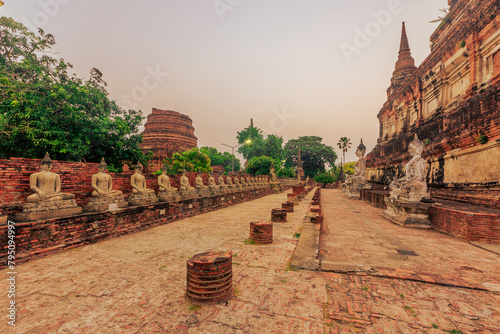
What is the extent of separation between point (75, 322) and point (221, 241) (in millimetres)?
3163

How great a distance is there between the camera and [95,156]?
1368cm

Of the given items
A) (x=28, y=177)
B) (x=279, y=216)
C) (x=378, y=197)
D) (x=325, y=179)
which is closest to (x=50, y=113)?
(x=28, y=177)

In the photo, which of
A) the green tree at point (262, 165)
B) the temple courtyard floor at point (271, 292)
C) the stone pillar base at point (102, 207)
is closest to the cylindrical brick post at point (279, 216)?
the temple courtyard floor at point (271, 292)

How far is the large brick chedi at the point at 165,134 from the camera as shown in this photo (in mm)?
35438

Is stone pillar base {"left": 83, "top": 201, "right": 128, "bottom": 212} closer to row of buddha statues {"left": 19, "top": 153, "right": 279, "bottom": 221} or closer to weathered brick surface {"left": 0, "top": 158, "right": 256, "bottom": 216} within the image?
row of buddha statues {"left": 19, "top": 153, "right": 279, "bottom": 221}

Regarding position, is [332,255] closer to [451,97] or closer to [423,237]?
[423,237]

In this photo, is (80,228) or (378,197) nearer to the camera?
(80,228)

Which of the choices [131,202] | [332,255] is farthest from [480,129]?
[131,202]

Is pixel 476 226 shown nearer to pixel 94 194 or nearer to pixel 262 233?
pixel 262 233

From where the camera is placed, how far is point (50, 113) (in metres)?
10.7

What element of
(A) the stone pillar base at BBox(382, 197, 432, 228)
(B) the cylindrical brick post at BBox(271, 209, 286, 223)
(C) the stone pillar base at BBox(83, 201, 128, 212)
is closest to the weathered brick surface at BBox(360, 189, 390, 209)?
(A) the stone pillar base at BBox(382, 197, 432, 228)

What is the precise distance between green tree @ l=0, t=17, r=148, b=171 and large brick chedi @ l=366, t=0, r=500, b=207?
53.9 ft

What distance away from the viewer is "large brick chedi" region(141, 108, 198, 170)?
35438 mm

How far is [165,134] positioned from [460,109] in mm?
35548
